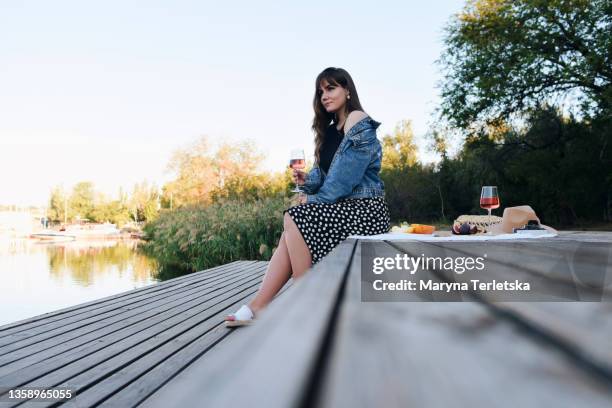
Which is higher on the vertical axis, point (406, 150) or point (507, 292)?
point (406, 150)

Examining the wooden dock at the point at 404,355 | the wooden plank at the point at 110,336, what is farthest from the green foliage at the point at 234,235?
the wooden dock at the point at 404,355

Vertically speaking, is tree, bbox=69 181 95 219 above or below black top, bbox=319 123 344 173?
below

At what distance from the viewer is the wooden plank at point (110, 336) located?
2320mm

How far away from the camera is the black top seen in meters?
2.80

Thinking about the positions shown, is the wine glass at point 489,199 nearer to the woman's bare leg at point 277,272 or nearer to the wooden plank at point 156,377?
the woman's bare leg at point 277,272

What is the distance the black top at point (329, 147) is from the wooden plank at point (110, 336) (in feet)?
4.59

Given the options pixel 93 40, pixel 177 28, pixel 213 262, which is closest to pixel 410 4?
pixel 213 262

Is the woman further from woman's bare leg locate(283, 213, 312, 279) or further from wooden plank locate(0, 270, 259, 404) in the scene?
wooden plank locate(0, 270, 259, 404)

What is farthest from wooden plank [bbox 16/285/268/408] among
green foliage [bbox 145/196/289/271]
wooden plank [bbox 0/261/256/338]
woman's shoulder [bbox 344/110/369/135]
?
green foliage [bbox 145/196/289/271]

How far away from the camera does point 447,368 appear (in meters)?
0.22

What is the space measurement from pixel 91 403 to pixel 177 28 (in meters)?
43.4

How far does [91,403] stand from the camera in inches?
68.7

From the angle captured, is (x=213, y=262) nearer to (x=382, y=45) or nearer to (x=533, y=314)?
(x=533, y=314)

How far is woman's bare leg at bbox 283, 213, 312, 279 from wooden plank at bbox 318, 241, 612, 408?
196cm
